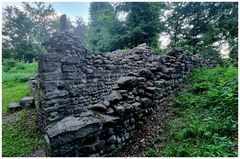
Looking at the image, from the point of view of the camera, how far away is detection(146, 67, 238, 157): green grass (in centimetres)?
342

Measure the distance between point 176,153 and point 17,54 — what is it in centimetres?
2706

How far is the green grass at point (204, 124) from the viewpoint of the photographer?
134 inches

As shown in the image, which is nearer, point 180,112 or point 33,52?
point 180,112

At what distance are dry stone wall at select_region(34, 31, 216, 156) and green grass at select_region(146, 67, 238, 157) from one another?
0.67 m

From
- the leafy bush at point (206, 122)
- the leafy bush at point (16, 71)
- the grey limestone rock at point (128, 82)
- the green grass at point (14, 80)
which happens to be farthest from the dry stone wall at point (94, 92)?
the leafy bush at point (16, 71)

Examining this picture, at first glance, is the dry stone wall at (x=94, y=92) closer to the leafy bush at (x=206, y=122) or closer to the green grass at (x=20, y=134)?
the green grass at (x=20, y=134)

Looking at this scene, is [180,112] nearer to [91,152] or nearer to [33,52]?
[91,152]

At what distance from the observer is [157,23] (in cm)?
1859

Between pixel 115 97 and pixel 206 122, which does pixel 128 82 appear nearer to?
pixel 115 97

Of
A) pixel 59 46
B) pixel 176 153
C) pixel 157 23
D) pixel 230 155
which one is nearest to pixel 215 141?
pixel 230 155

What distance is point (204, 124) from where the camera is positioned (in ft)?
13.5

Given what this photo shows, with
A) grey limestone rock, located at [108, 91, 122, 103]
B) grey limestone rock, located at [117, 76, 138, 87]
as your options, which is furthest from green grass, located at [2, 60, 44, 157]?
grey limestone rock, located at [117, 76, 138, 87]

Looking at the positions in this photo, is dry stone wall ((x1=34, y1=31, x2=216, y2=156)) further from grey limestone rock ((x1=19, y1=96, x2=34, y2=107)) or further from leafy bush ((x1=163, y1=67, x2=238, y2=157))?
grey limestone rock ((x1=19, y1=96, x2=34, y2=107))

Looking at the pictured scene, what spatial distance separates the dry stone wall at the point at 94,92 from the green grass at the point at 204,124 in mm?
675
